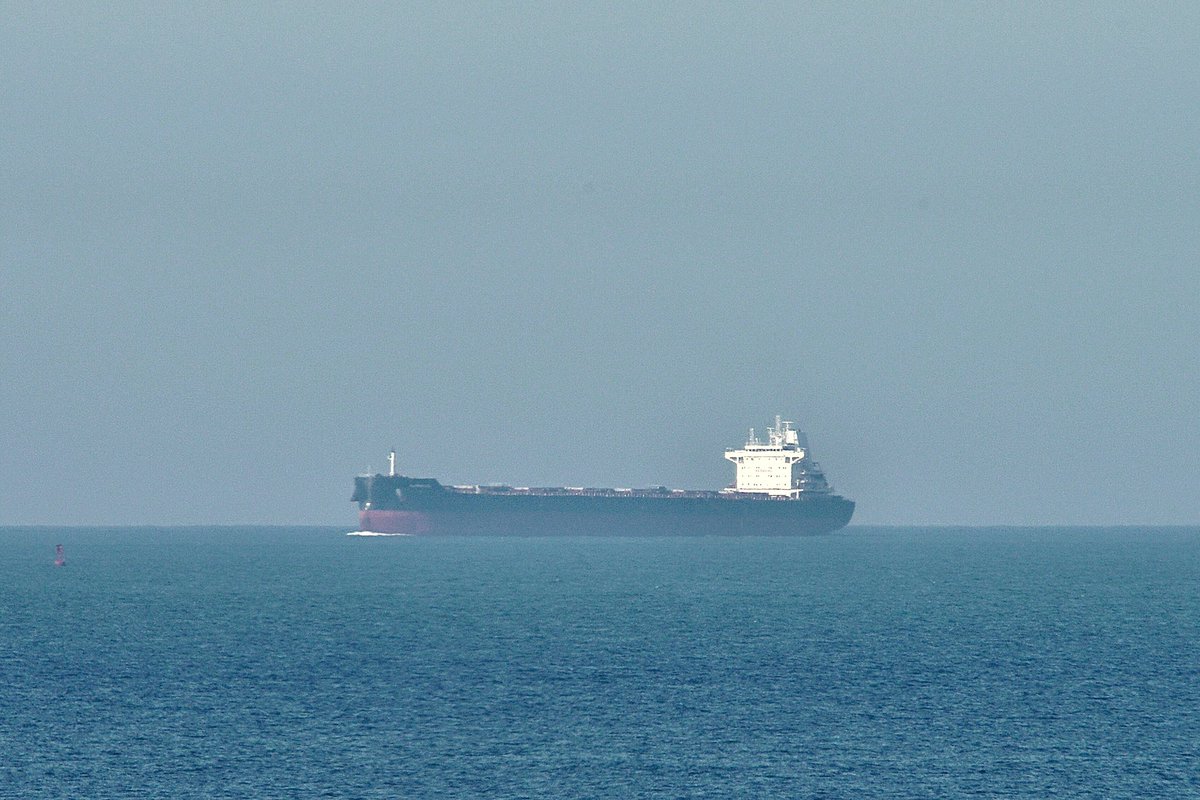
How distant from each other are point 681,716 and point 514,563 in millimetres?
93120

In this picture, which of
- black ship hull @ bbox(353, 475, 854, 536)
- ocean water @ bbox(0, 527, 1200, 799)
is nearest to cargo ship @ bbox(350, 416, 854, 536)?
black ship hull @ bbox(353, 475, 854, 536)

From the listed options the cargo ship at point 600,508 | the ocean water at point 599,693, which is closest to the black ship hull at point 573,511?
the cargo ship at point 600,508

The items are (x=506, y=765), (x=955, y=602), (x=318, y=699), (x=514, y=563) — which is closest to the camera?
(x=506, y=765)

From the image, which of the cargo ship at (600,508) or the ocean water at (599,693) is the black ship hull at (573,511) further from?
the ocean water at (599,693)

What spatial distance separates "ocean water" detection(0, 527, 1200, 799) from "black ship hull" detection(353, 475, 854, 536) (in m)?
73.1

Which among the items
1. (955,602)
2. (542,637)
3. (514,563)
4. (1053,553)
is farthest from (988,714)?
(1053,553)

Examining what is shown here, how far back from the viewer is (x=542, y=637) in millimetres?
71875

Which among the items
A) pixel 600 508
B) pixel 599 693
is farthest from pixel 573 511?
pixel 599 693

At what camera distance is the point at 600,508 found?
187 metres

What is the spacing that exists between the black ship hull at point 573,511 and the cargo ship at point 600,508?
108mm

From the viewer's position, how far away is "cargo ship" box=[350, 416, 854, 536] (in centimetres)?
18000

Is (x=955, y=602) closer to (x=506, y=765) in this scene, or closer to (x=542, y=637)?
(x=542, y=637)

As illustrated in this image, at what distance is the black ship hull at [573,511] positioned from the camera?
180 metres

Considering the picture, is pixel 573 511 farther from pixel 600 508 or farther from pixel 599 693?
pixel 599 693
